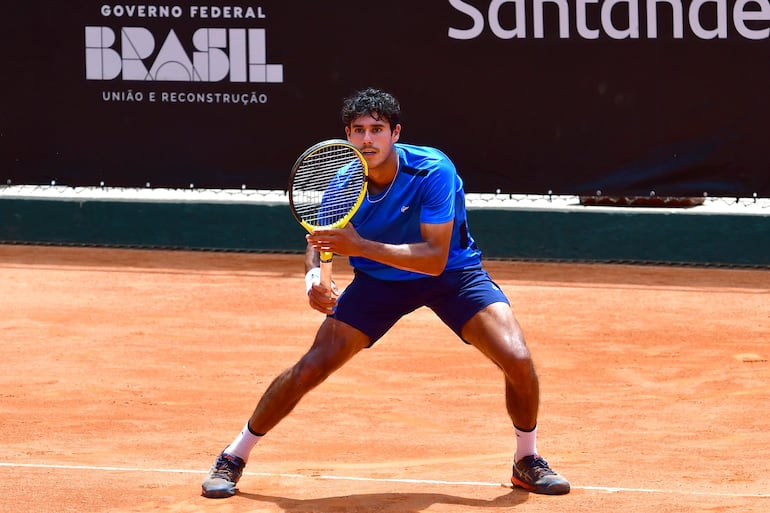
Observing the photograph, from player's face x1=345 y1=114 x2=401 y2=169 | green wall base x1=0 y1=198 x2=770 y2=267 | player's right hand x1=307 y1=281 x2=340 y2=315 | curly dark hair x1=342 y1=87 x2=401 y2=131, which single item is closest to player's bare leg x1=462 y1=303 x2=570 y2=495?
player's right hand x1=307 y1=281 x2=340 y2=315

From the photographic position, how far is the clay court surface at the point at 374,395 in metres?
5.58

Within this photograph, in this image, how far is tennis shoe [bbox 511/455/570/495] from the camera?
548 centimetres

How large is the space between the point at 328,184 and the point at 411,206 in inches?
13.7

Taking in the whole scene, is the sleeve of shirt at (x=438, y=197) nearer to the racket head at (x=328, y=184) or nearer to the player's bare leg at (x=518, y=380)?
the racket head at (x=328, y=184)

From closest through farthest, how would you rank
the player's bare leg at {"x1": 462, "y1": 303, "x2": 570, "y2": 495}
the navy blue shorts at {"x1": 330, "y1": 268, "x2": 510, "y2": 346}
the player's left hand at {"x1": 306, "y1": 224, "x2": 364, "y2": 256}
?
the player's left hand at {"x1": 306, "y1": 224, "x2": 364, "y2": 256}
the player's bare leg at {"x1": 462, "y1": 303, "x2": 570, "y2": 495}
the navy blue shorts at {"x1": 330, "y1": 268, "x2": 510, "y2": 346}

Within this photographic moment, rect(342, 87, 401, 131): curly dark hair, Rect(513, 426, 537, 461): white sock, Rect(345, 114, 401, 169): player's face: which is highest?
Rect(342, 87, 401, 131): curly dark hair

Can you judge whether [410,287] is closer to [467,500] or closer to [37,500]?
[467,500]

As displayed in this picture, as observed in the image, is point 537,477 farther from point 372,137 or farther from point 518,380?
point 372,137

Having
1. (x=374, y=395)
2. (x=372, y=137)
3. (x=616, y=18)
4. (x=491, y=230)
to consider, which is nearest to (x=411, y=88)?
(x=491, y=230)

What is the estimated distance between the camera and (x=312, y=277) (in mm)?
5285

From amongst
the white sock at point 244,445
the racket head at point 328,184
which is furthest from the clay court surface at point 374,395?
the racket head at point 328,184

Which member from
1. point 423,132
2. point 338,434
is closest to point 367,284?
point 338,434

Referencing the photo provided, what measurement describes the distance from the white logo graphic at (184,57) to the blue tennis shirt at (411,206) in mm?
6063

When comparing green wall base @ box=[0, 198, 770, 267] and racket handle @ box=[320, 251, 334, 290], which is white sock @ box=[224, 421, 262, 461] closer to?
racket handle @ box=[320, 251, 334, 290]
